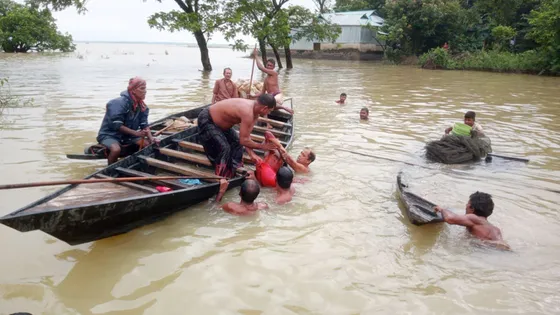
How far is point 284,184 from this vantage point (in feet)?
16.3

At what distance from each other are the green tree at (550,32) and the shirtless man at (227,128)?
21.2 metres

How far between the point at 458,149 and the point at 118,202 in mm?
5510

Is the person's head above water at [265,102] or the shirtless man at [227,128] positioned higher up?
the person's head above water at [265,102]

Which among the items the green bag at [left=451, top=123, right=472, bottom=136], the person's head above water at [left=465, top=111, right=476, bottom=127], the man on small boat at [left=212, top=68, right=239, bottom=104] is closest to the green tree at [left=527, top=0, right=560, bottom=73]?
the person's head above water at [left=465, top=111, right=476, bottom=127]

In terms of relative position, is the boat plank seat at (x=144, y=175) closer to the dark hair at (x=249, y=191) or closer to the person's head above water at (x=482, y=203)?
the dark hair at (x=249, y=191)

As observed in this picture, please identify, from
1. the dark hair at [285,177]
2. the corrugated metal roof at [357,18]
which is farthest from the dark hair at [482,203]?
the corrugated metal roof at [357,18]

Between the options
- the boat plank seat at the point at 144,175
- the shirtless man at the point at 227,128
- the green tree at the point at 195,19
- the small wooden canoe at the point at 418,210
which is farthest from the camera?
the green tree at the point at 195,19

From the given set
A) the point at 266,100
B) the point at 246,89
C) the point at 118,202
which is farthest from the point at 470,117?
the point at 118,202

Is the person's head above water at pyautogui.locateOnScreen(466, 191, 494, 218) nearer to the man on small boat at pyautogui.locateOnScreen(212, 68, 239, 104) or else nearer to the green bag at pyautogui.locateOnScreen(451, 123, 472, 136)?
the green bag at pyautogui.locateOnScreen(451, 123, 472, 136)

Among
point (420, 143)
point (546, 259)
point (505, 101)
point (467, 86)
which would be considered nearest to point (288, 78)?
point (467, 86)

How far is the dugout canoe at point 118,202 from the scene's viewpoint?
320cm

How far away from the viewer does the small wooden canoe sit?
13.8ft

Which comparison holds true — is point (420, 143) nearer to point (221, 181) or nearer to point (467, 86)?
point (221, 181)

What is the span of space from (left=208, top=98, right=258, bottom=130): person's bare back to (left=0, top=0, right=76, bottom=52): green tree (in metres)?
34.4
